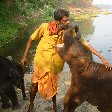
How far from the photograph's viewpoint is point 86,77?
5.18 meters

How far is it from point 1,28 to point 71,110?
1760cm

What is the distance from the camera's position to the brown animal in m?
5.11

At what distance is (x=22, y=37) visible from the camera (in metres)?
23.2

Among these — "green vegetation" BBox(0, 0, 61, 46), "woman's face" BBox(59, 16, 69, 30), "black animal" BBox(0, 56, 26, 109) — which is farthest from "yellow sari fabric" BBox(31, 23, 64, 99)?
"green vegetation" BBox(0, 0, 61, 46)

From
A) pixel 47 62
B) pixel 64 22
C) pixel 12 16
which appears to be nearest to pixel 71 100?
pixel 47 62

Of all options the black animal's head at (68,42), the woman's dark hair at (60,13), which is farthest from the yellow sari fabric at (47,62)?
the black animal's head at (68,42)

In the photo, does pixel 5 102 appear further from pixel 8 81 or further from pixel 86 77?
pixel 86 77

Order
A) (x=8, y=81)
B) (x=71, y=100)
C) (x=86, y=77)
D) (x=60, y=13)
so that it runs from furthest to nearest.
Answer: (x=8, y=81) < (x=60, y=13) < (x=71, y=100) < (x=86, y=77)

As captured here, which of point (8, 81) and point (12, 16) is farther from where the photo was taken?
point (12, 16)

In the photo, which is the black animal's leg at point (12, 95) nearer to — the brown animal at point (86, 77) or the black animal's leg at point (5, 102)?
the black animal's leg at point (5, 102)

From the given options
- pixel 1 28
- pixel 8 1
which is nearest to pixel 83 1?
pixel 8 1

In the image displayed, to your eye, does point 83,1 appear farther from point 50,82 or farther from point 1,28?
point 50,82

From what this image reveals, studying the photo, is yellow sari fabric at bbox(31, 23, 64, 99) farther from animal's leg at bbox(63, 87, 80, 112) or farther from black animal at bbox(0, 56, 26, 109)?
animal's leg at bbox(63, 87, 80, 112)

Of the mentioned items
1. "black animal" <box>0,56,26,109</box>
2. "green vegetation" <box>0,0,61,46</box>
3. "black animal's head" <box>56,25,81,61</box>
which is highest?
"black animal's head" <box>56,25,81,61</box>
